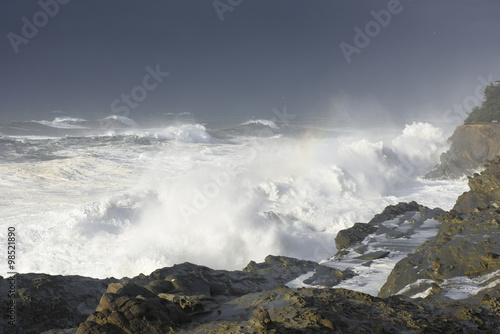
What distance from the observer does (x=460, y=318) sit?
4582 mm

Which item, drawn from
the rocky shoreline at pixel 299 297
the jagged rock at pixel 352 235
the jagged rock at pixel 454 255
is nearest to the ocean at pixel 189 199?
the jagged rock at pixel 352 235

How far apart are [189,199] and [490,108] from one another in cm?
2013

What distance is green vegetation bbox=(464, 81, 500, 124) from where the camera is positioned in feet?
79.2

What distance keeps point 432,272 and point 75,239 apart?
9.96 metres

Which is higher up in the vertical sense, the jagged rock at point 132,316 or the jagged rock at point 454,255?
the jagged rock at point 132,316

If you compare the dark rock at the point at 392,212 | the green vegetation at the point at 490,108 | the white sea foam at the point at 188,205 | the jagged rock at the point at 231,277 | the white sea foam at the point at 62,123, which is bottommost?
the jagged rock at the point at 231,277

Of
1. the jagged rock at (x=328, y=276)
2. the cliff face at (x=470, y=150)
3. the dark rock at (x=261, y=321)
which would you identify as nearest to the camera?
the dark rock at (x=261, y=321)

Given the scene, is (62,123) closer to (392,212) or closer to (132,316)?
(392,212)

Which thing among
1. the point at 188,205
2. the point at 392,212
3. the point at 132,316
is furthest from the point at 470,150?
the point at 132,316

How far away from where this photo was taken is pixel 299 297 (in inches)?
191

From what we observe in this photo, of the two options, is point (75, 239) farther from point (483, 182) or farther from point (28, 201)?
point (483, 182)

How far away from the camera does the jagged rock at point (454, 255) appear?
6.20m

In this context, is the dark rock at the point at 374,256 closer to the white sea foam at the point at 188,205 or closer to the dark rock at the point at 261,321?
the white sea foam at the point at 188,205

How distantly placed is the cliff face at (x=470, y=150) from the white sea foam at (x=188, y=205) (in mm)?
1570
